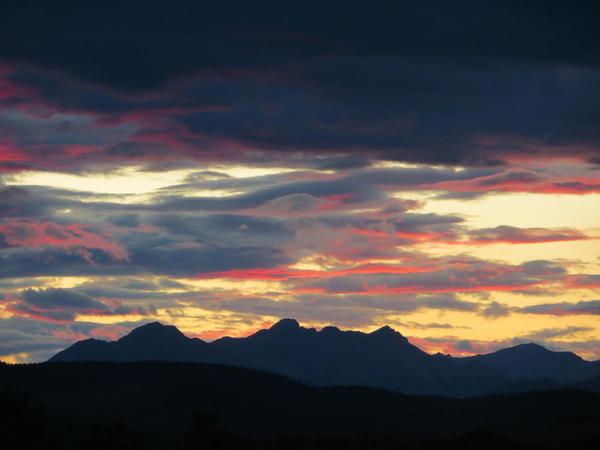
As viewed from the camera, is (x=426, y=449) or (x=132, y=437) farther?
(x=426, y=449)

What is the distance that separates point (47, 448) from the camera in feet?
426

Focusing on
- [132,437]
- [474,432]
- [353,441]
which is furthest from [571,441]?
[132,437]

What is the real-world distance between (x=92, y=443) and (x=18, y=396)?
1453 cm

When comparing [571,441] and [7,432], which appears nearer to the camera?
[7,432]

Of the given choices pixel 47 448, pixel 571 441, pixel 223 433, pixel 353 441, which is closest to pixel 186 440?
pixel 223 433

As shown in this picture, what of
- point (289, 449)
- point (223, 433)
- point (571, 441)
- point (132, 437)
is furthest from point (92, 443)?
point (571, 441)

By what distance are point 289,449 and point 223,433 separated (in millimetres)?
21943

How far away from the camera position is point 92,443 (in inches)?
5512

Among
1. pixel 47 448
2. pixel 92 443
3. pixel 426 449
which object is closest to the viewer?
pixel 47 448

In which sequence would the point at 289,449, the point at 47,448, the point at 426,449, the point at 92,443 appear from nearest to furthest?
the point at 47,448 < the point at 92,443 < the point at 289,449 < the point at 426,449

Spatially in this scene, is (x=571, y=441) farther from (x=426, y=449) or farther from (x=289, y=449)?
(x=289, y=449)

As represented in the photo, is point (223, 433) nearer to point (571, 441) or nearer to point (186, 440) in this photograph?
point (186, 440)


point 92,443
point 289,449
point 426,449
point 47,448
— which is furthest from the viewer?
point 426,449

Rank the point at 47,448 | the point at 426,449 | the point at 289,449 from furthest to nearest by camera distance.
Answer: the point at 426,449 → the point at 289,449 → the point at 47,448
